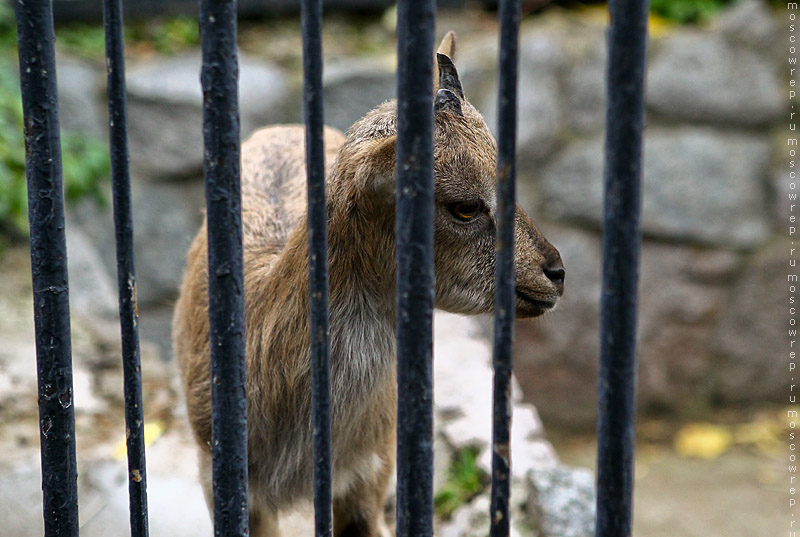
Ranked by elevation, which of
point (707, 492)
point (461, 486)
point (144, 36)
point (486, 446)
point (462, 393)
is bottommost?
point (707, 492)

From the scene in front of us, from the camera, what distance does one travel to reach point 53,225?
5.00ft

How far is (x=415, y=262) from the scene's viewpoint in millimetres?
1354

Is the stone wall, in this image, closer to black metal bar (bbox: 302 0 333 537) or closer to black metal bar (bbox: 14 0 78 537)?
black metal bar (bbox: 14 0 78 537)

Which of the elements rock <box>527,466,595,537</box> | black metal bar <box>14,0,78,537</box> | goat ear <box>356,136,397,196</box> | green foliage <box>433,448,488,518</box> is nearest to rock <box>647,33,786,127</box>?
green foliage <box>433,448,488,518</box>

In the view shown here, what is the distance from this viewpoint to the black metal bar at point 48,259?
1458 mm

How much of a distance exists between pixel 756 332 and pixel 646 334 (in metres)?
0.79

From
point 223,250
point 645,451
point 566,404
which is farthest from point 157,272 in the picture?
point 223,250

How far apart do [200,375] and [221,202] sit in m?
1.55

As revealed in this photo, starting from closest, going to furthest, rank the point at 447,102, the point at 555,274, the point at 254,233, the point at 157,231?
the point at 447,102
the point at 555,274
the point at 254,233
the point at 157,231

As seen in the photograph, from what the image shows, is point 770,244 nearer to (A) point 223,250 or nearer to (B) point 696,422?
(B) point 696,422

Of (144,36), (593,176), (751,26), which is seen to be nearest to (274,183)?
(144,36)

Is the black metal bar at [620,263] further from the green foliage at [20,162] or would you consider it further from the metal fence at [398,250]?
the green foliage at [20,162]

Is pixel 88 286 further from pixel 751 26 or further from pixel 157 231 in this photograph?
pixel 751 26

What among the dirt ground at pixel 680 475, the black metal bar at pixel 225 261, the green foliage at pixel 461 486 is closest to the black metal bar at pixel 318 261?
the black metal bar at pixel 225 261
